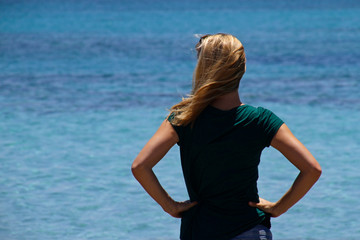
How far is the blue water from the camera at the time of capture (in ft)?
20.2

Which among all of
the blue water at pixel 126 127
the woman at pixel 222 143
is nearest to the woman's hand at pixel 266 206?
the woman at pixel 222 143

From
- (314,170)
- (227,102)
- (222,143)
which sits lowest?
(314,170)

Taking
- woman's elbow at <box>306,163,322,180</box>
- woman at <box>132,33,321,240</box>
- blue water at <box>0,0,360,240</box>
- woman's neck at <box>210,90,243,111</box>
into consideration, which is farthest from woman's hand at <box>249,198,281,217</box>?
blue water at <box>0,0,360,240</box>

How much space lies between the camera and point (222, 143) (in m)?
2.24

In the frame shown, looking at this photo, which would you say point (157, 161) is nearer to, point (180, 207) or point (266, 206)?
point (180, 207)

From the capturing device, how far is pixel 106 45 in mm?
23312

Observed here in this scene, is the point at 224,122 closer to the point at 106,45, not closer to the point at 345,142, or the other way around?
the point at 345,142

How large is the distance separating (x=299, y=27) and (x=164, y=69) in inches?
629

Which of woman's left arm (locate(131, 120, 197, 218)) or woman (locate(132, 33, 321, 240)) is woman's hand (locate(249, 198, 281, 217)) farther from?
woman's left arm (locate(131, 120, 197, 218))

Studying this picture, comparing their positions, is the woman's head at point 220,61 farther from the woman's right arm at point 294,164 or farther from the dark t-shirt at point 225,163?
the woman's right arm at point 294,164

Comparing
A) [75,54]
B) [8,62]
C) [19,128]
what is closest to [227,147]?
[19,128]

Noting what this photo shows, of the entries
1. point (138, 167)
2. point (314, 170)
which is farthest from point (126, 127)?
point (314, 170)

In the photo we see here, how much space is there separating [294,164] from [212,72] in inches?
21.5

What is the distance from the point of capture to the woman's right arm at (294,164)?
2.27m
